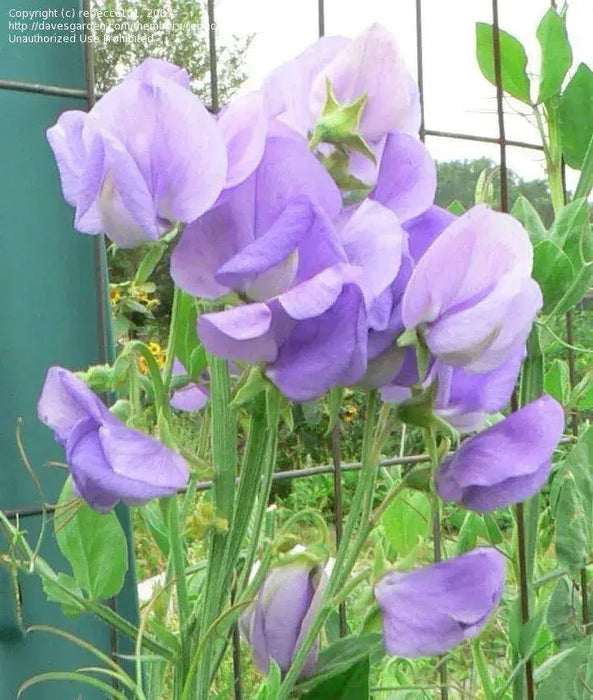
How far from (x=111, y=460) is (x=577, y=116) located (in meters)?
0.43

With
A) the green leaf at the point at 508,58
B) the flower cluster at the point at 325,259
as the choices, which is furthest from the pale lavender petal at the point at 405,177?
the green leaf at the point at 508,58

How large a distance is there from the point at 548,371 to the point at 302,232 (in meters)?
0.47

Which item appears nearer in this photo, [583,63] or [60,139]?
[60,139]

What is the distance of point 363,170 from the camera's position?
317 mm

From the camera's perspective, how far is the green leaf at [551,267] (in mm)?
463

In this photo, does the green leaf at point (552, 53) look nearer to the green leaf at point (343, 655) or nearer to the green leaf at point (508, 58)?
the green leaf at point (508, 58)

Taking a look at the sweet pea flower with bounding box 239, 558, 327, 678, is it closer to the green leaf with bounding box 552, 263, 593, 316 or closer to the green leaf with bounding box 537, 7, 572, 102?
the green leaf with bounding box 552, 263, 593, 316

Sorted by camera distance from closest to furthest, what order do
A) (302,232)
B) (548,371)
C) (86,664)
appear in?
(302,232), (86,664), (548,371)

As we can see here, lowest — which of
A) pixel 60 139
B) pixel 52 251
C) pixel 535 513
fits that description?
pixel 535 513

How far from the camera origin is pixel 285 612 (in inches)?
13.5

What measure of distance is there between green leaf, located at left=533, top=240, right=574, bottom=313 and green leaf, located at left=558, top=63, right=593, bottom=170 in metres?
0.15

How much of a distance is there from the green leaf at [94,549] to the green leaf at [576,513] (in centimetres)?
24

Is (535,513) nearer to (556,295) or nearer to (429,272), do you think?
(556,295)

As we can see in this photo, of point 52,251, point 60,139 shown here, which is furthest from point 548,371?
point 60,139
